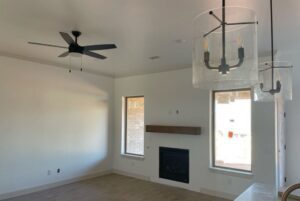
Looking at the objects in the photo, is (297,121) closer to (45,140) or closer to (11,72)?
(45,140)

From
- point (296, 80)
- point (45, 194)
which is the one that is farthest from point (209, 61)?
point (45, 194)

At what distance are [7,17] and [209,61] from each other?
2.92 metres

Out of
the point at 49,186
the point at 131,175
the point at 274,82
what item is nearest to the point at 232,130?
the point at 274,82

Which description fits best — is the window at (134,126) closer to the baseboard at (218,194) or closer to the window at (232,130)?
the baseboard at (218,194)

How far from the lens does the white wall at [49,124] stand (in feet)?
15.6

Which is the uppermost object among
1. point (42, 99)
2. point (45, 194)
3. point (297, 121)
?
point (42, 99)

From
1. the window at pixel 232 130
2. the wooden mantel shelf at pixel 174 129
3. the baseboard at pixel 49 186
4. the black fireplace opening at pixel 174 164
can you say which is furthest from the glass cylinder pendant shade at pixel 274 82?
the baseboard at pixel 49 186

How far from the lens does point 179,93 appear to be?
583cm

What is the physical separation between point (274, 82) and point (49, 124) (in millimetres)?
4945

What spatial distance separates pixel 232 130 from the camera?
508 cm

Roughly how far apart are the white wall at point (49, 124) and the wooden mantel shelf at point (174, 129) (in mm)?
1647

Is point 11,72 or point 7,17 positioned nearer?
point 7,17

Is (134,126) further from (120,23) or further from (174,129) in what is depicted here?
(120,23)

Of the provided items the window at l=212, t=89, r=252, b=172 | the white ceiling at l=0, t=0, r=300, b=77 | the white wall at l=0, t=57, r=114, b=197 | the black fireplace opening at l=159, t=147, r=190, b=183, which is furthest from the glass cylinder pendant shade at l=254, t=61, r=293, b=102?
the white wall at l=0, t=57, r=114, b=197
